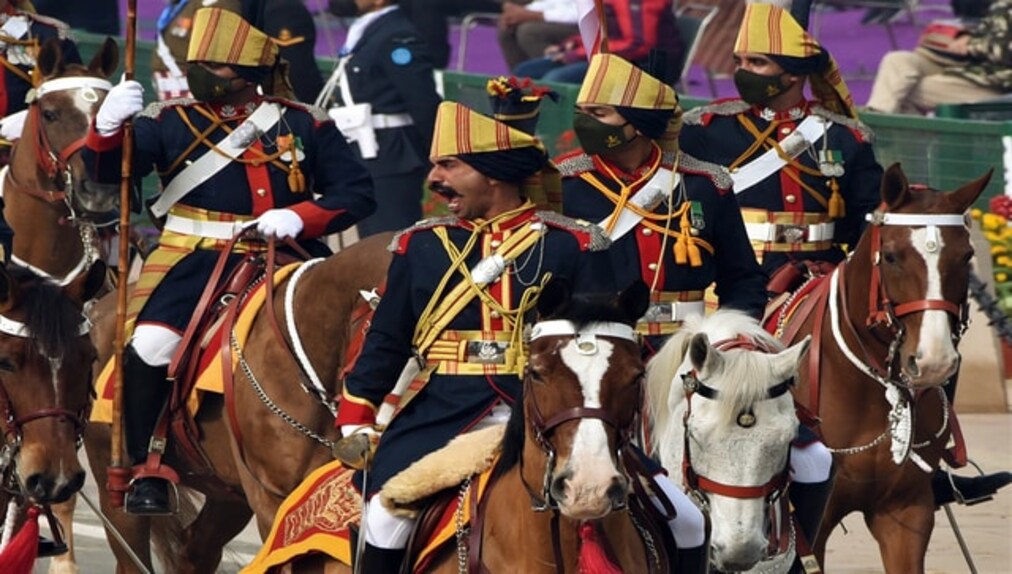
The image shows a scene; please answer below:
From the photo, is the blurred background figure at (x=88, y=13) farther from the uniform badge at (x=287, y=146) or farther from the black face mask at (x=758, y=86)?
the black face mask at (x=758, y=86)

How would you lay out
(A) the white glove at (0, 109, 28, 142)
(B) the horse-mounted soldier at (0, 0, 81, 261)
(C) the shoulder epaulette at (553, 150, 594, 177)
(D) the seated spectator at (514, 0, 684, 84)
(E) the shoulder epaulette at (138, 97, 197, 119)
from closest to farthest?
(C) the shoulder epaulette at (553, 150, 594, 177), (E) the shoulder epaulette at (138, 97, 197, 119), (A) the white glove at (0, 109, 28, 142), (B) the horse-mounted soldier at (0, 0, 81, 261), (D) the seated spectator at (514, 0, 684, 84)

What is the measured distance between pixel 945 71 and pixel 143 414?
986 centimetres

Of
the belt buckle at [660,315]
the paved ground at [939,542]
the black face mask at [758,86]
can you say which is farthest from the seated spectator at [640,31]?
the belt buckle at [660,315]

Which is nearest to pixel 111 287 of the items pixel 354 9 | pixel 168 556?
pixel 168 556

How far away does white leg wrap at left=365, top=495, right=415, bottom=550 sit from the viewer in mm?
8016

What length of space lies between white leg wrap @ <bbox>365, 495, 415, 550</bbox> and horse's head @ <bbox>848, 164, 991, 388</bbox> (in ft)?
9.38

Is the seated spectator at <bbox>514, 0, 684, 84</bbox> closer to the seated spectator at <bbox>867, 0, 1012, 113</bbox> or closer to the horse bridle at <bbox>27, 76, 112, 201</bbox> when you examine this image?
the seated spectator at <bbox>867, 0, 1012, 113</bbox>

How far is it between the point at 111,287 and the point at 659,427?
4.59 metres

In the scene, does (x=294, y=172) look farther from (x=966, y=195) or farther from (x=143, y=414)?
(x=966, y=195)

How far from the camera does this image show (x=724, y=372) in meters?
8.37

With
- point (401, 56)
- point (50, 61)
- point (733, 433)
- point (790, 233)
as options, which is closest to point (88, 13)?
point (401, 56)

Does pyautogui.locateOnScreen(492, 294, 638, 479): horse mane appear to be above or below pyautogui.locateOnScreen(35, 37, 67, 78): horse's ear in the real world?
above

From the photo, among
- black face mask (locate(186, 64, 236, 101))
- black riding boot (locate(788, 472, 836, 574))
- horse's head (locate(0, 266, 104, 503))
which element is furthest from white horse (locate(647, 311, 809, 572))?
black face mask (locate(186, 64, 236, 101))

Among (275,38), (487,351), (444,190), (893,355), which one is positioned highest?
(444,190)
